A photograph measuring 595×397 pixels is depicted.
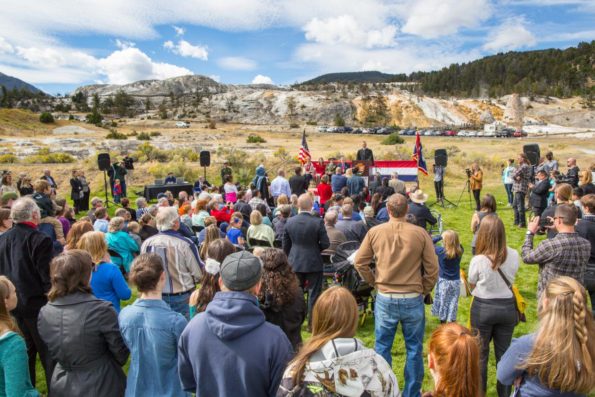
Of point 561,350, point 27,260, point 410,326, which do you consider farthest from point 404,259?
point 27,260

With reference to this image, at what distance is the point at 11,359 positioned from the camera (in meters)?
2.36

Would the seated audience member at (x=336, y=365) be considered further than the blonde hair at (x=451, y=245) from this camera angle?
No

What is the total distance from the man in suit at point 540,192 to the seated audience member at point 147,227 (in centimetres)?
802

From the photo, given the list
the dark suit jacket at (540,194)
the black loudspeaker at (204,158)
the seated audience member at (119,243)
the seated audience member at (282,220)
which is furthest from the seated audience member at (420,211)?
the black loudspeaker at (204,158)

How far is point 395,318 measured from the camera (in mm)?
3664

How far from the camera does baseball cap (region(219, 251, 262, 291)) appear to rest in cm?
231

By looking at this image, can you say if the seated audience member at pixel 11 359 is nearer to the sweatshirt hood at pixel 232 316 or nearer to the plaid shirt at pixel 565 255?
the sweatshirt hood at pixel 232 316

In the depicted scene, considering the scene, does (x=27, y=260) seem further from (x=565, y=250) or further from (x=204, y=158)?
(x=204, y=158)

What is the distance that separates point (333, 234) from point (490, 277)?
2771 millimetres

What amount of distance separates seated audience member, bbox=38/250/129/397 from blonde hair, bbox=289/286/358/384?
1387 millimetres

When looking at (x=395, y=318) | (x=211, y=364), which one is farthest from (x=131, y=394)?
(x=395, y=318)

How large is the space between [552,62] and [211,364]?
143108mm

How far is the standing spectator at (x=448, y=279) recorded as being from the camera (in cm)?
488

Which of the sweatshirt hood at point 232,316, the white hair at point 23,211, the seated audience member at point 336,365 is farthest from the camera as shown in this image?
the white hair at point 23,211
